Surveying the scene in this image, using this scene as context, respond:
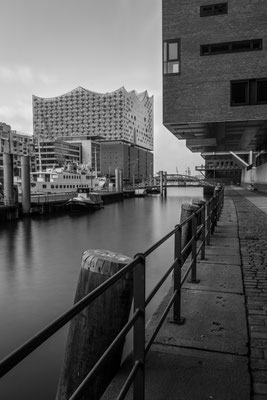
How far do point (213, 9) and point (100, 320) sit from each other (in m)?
25.9

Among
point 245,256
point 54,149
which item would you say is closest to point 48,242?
point 245,256

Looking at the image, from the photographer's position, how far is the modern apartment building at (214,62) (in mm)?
23859

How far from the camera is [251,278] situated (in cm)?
709

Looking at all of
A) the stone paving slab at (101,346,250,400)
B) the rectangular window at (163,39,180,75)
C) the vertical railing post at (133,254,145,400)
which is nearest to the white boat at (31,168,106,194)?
the rectangular window at (163,39,180,75)

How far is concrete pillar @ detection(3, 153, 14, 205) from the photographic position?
40.0 metres

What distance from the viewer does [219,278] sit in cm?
705

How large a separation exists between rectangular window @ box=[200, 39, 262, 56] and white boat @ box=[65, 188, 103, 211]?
1368 inches

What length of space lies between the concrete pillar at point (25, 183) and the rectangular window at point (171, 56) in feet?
76.4

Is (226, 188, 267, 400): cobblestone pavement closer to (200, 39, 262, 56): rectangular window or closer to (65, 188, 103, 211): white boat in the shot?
(200, 39, 262, 56): rectangular window

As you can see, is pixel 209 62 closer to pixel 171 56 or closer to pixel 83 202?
pixel 171 56

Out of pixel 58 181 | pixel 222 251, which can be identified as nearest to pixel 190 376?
pixel 222 251

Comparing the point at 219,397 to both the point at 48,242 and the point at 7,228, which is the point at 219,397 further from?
the point at 7,228

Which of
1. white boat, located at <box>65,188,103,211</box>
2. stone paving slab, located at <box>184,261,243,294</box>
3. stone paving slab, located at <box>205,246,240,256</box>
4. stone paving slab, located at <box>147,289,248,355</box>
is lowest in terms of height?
white boat, located at <box>65,188,103,211</box>

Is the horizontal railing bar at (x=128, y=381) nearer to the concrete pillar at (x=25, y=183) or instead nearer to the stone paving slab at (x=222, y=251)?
the stone paving slab at (x=222, y=251)
